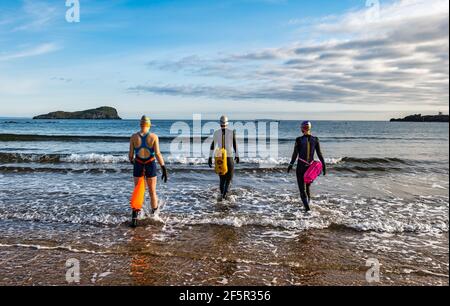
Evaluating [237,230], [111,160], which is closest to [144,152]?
[237,230]

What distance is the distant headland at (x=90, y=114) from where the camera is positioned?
13562 cm

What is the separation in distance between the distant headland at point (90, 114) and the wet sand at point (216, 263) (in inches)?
5474

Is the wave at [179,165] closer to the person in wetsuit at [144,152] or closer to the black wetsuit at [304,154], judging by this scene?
the black wetsuit at [304,154]

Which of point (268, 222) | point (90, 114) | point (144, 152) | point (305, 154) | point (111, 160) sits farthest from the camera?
point (90, 114)

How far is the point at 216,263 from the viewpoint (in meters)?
5.42

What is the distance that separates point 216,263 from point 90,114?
468 feet

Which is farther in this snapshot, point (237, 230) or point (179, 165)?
point (179, 165)

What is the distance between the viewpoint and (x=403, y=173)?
16.0 meters

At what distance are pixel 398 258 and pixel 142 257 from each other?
4.29 m

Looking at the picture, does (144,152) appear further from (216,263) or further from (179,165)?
(179,165)

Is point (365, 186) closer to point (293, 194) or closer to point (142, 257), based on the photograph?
point (293, 194)

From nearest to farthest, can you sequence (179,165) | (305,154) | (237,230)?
(237,230) < (305,154) < (179,165)

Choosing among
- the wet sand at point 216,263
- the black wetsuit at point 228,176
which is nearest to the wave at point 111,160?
the black wetsuit at point 228,176
